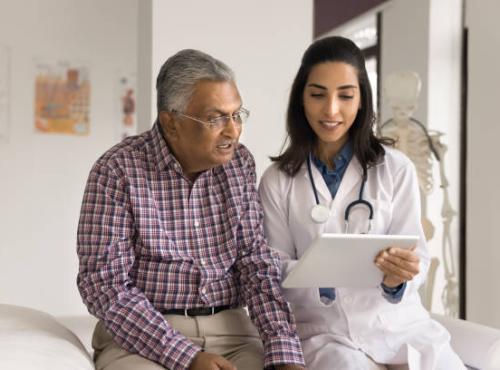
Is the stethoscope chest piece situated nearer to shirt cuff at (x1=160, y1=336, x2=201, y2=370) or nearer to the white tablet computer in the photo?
the white tablet computer

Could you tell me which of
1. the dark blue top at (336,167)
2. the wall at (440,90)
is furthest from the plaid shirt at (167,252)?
the wall at (440,90)

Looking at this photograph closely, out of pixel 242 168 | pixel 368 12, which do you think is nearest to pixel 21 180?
pixel 368 12

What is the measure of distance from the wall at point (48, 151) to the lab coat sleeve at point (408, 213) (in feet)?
12.8

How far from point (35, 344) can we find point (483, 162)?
2881 mm

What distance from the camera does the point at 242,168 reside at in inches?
84.6

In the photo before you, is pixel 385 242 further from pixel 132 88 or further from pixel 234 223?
pixel 132 88

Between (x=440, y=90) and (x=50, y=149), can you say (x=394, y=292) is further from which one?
(x=50, y=149)

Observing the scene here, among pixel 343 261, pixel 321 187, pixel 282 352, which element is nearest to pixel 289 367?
pixel 282 352

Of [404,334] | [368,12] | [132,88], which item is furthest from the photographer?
[368,12]

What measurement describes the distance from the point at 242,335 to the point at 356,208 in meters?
0.49

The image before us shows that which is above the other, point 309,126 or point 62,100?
point 62,100

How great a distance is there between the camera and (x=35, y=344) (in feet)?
Result: 5.53

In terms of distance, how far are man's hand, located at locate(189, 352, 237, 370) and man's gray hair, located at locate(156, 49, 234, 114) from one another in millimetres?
664

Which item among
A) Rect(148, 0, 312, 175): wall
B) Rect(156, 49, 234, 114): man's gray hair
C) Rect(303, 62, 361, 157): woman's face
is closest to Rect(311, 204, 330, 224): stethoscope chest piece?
Rect(303, 62, 361, 157): woman's face
